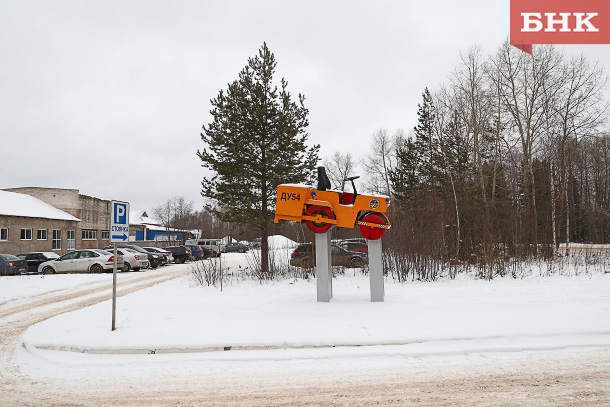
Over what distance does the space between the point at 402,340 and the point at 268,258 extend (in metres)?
9.55

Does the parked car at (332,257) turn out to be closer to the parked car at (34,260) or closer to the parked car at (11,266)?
the parked car at (11,266)

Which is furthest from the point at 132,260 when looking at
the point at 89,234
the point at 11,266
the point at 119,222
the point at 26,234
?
the point at 89,234

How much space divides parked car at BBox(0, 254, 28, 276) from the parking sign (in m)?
19.8

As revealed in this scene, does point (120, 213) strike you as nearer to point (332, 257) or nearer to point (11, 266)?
point (332, 257)

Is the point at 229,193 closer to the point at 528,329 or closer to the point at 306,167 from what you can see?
the point at 306,167

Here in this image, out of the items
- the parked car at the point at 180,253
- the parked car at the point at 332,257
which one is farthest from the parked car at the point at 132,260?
the parked car at the point at 332,257

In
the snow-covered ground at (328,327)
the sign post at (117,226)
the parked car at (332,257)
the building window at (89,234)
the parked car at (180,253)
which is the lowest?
the parked car at (180,253)

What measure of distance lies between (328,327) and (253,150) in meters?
11.3

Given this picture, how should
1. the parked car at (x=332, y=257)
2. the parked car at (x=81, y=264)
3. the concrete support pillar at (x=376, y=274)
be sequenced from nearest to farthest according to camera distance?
the concrete support pillar at (x=376, y=274) < the parked car at (x=332, y=257) < the parked car at (x=81, y=264)

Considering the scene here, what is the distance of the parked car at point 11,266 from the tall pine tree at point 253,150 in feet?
47.9

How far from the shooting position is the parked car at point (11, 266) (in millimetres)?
21797

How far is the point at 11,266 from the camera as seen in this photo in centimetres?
2191

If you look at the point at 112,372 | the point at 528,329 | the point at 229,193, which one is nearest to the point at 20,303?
the point at 229,193

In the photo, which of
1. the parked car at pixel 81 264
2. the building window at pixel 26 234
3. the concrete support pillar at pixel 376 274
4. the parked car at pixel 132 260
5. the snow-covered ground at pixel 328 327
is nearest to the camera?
the snow-covered ground at pixel 328 327
